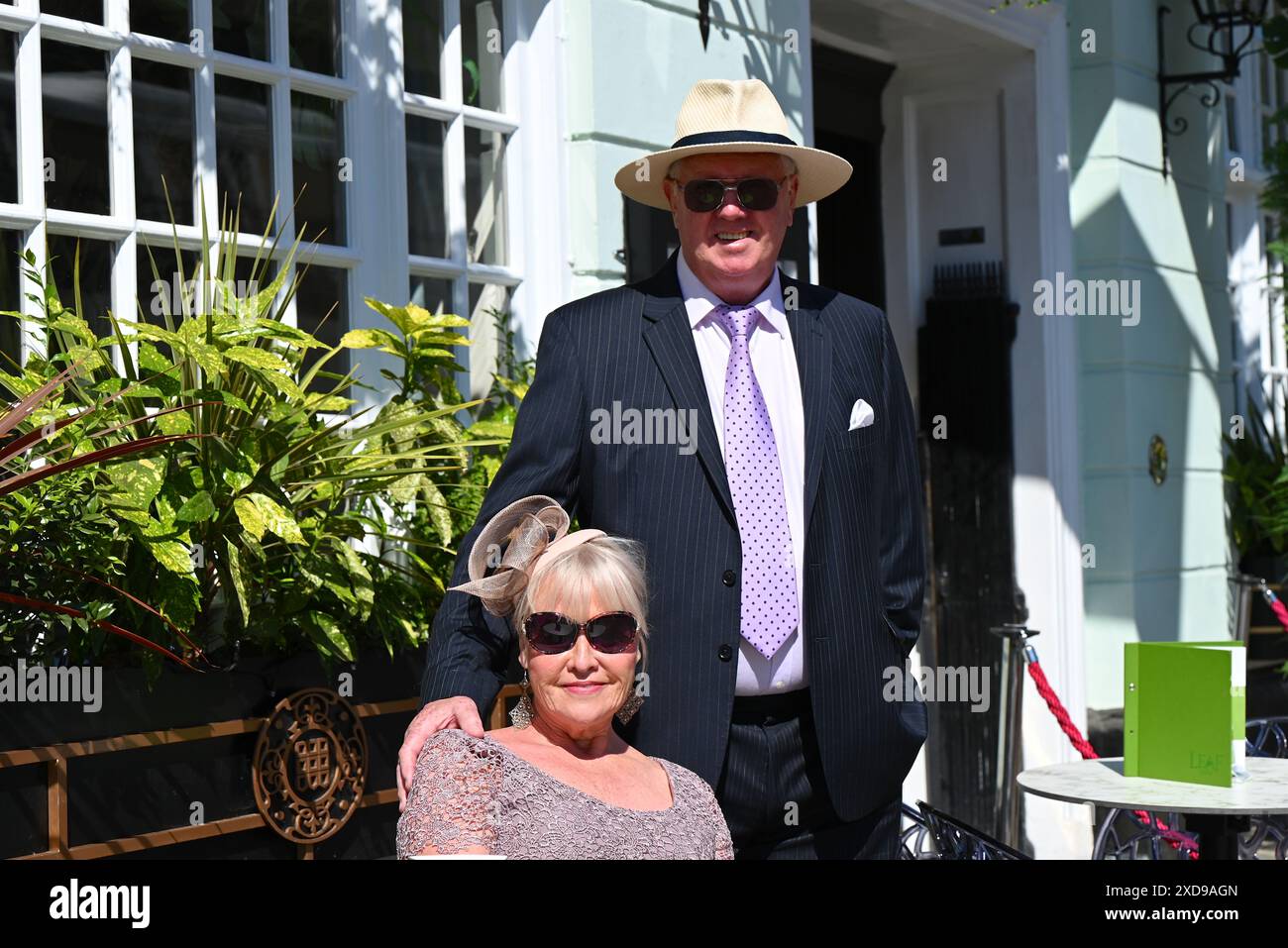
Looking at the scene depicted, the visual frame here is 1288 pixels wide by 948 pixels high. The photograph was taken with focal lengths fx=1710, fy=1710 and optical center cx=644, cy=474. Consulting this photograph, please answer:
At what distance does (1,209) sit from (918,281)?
4.24 m

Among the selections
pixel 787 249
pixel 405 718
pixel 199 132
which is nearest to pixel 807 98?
pixel 787 249

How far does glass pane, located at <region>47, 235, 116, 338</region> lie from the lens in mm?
3475

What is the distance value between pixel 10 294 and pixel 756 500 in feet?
5.32

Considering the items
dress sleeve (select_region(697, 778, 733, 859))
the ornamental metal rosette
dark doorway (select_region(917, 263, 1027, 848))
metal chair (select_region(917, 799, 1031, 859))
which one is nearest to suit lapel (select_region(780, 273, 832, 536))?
dress sleeve (select_region(697, 778, 733, 859))

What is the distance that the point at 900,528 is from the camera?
2930mm

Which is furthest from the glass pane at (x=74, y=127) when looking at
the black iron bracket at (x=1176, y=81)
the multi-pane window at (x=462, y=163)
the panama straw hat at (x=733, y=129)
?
the black iron bracket at (x=1176, y=81)

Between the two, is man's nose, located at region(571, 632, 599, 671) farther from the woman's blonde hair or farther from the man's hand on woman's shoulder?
the man's hand on woman's shoulder

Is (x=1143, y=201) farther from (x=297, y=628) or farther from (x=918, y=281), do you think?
(x=297, y=628)

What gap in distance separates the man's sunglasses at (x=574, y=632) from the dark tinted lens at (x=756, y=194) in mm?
767

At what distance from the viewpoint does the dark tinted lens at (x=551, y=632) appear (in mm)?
2322

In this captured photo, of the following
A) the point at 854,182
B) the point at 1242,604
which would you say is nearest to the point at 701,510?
the point at 854,182

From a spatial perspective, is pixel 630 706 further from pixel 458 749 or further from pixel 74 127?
pixel 74 127

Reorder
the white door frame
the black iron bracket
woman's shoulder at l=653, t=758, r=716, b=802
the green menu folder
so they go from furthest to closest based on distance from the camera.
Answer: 1. the black iron bracket
2. the white door frame
3. the green menu folder
4. woman's shoulder at l=653, t=758, r=716, b=802

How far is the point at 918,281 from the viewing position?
6.85 meters
